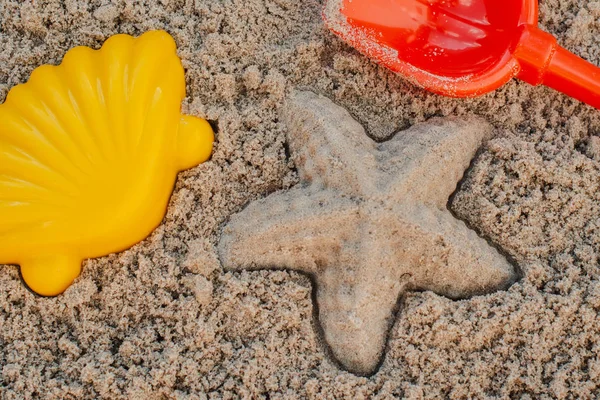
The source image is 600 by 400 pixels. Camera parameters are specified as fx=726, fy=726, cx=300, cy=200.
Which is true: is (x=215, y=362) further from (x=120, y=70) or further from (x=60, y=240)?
(x=120, y=70)

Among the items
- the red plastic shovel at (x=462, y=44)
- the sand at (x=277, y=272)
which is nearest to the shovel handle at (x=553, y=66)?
the red plastic shovel at (x=462, y=44)

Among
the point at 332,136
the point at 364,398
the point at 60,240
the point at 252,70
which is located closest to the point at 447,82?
the point at 332,136

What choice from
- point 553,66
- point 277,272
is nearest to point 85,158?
point 277,272

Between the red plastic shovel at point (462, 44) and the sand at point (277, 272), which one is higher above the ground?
the red plastic shovel at point (462, 44)

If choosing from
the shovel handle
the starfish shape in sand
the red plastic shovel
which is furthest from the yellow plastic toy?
the shovel handle

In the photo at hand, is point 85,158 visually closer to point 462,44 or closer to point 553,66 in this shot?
point 462,44

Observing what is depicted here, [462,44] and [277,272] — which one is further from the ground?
[462,44]

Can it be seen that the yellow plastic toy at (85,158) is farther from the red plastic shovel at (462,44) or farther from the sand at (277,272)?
the red plastic shovel at (462,44)
